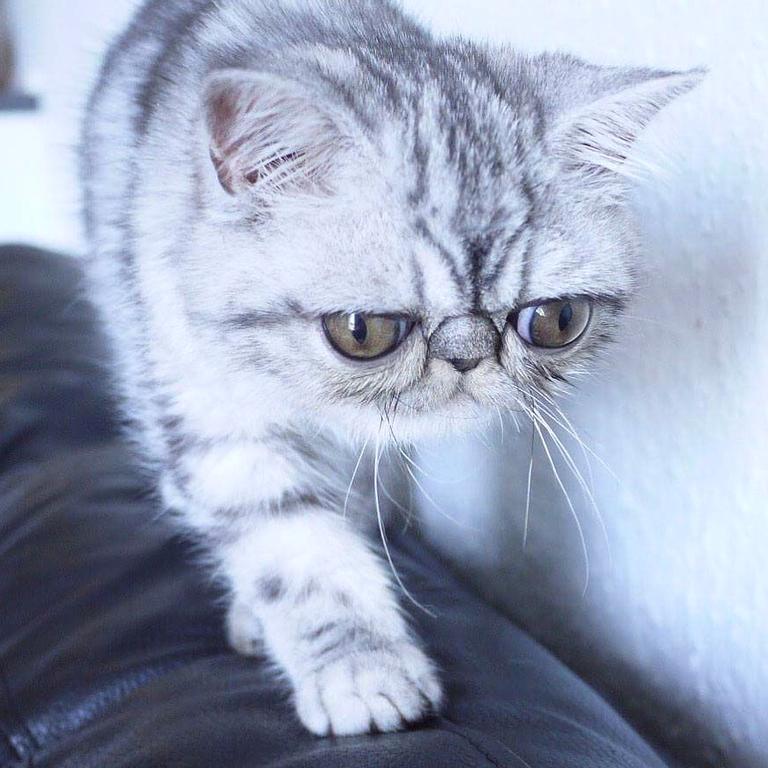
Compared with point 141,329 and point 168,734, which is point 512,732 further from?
point 141,329

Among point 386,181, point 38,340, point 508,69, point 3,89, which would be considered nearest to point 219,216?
point 386,181

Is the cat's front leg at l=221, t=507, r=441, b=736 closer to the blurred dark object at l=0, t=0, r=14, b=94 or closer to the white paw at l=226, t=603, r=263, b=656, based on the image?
the white paw at l=226, t=603, r=263, b=656

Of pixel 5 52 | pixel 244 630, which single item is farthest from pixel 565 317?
pixel 5 52

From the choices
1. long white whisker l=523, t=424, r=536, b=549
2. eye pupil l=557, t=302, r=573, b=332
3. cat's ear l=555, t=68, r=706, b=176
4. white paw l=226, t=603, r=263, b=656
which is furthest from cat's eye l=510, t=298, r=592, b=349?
white paw l=226, t=603, r=263, b=656

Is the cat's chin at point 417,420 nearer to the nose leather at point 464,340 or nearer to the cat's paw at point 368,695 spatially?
the nose leather at point 464,340

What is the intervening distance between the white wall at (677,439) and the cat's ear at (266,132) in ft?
0.95

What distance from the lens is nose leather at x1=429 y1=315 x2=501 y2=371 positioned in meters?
0.64

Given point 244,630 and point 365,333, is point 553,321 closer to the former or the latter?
point 365,333

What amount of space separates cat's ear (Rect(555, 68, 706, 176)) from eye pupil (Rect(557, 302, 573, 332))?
11cm

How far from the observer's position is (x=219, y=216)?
67cm

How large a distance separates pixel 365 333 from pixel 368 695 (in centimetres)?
27

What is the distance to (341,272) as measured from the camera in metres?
0.62

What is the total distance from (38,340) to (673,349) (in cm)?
78

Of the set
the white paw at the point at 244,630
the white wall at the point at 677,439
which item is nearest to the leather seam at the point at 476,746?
the white paw at the point at 244,630
